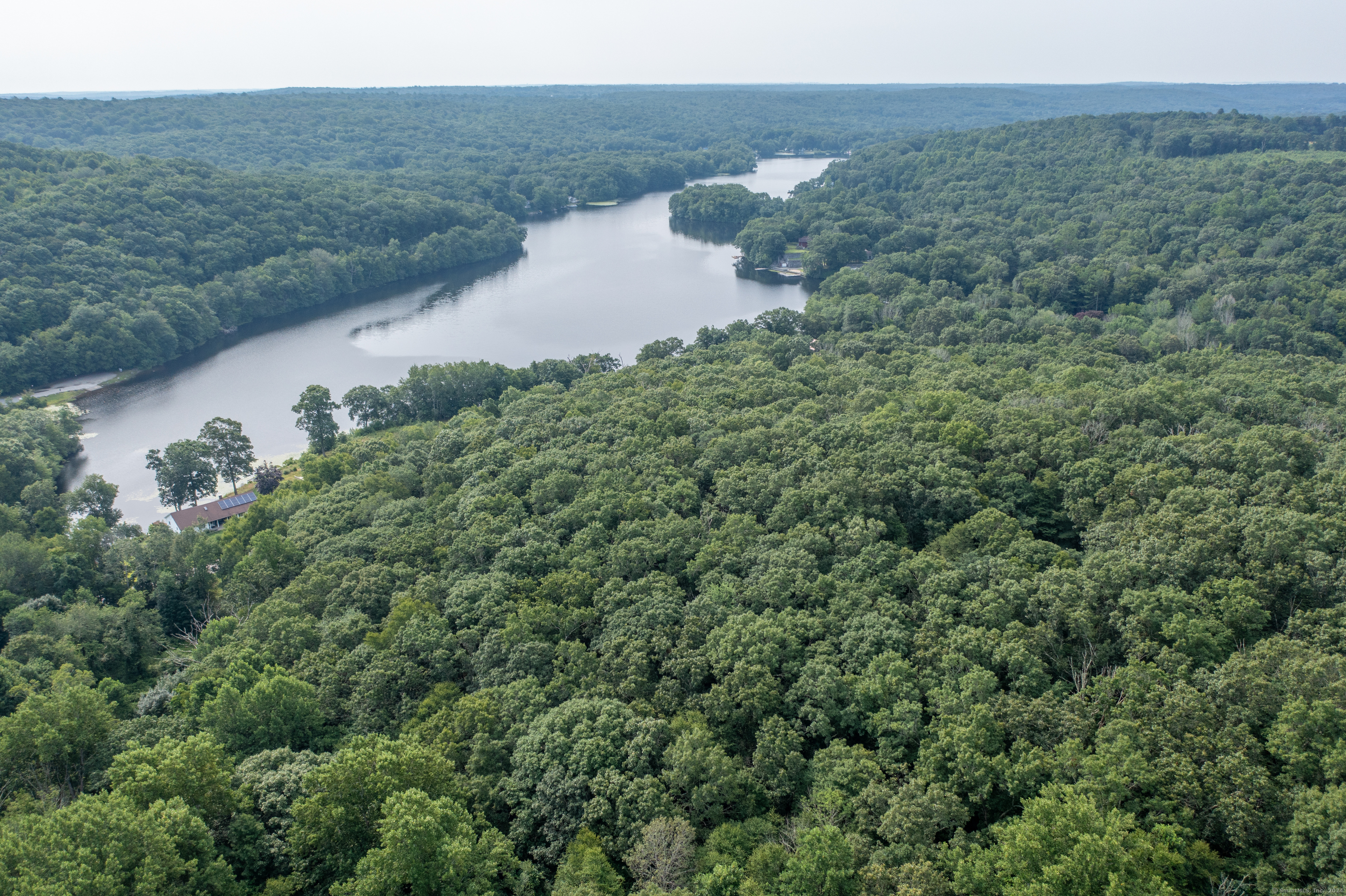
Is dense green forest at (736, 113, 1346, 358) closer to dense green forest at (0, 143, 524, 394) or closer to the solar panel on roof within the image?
the solar panel on roof

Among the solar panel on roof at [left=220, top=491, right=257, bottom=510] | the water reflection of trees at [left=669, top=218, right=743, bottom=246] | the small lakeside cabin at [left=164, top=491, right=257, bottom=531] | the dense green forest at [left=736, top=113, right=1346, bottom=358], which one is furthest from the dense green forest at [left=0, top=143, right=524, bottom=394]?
the dense green forest at [left=736, top=113, right=1346, bottom=358]

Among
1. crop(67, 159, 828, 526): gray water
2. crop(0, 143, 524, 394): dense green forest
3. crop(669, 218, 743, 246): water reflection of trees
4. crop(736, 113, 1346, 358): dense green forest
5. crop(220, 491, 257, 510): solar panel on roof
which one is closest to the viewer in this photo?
crop(220, 491, 257, 510): solar panel on roof

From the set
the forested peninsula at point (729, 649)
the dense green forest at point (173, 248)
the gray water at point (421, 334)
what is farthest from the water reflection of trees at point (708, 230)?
the forested peninsula at point (729, 649)

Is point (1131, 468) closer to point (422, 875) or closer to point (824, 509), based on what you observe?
point (824, 509)

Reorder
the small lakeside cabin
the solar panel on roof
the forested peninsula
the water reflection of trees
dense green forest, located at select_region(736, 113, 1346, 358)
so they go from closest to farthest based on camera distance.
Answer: the forested peninsula
the small lakeside cabin
the solar panel on roof
dense green forest, located at select_region(736, 113, 1346, 358)
the water reflection of trees

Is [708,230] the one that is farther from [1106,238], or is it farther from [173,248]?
[173,248]

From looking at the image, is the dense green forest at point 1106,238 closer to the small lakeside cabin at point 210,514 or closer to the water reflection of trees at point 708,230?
the water reflection of trees at point 708,230
